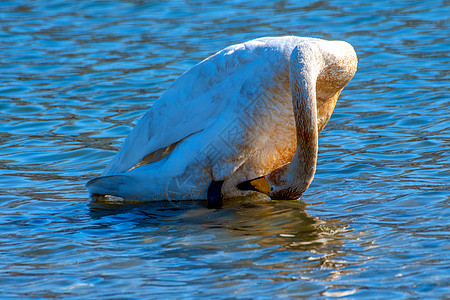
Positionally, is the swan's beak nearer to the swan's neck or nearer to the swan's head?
the swan's head

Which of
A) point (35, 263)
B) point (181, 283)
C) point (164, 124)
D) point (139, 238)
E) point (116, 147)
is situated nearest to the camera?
point (181, 283)

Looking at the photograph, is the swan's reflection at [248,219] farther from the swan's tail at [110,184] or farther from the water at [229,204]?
the swan's tail at [110,184]

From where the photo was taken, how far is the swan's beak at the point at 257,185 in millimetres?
7086

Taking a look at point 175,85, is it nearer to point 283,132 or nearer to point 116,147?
point 283,132

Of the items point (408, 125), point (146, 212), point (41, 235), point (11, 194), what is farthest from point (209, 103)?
point (408, 125)

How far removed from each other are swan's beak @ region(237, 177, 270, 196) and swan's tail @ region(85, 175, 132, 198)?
103cm

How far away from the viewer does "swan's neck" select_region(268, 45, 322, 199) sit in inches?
248

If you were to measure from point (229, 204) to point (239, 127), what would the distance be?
114 centimetres

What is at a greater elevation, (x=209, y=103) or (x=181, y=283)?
(x=209, y=103)

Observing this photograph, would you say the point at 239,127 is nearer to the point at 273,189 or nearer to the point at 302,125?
the point at 302,125

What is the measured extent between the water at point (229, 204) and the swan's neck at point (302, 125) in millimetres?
333

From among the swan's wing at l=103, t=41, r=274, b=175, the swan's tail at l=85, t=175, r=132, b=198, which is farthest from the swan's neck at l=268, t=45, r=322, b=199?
the swan's tail at l=85, t=175, r=132, b=198

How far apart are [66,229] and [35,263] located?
2.94 ft

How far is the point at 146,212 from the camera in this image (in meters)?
7.36
